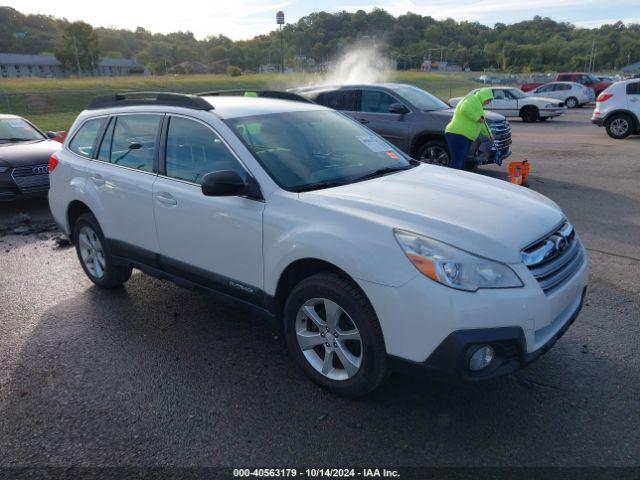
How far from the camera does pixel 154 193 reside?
3.88 metres

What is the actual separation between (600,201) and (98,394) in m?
7.56

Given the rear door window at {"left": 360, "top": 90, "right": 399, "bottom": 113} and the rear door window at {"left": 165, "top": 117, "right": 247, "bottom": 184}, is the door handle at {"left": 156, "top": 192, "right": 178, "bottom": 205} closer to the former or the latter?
the rear door window at {"left": 165, "top": 117, "right": 247, "bottom": 184}

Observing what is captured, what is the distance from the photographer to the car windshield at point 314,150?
340 centimetres

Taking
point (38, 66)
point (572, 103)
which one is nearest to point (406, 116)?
point (572, 103)

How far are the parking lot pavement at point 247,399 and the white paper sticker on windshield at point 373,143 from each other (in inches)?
65.8

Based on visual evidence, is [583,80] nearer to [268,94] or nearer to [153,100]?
Result: [268,94]

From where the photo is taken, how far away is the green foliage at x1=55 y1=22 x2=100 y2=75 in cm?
8294

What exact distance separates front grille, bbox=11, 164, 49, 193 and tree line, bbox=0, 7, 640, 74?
8240 cm

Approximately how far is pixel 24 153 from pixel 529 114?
20.2m

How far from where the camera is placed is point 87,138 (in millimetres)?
4812

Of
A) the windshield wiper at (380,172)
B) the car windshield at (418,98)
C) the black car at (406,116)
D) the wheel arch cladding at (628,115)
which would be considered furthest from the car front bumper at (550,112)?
the windshield wiper at (380,172)

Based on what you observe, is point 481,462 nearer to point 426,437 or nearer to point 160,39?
point 426,437

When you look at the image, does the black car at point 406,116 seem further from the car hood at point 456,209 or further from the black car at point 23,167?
the car hood at point 456,209

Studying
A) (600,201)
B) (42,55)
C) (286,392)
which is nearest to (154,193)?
(286,392)
